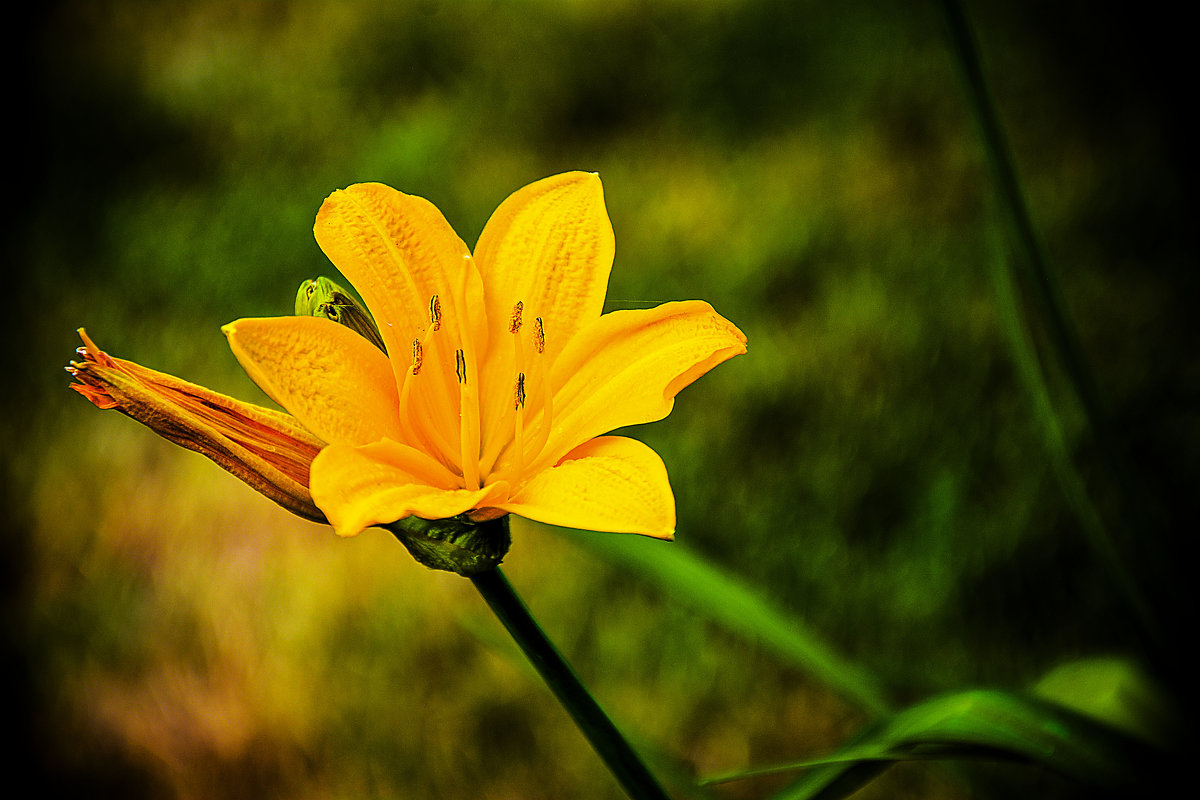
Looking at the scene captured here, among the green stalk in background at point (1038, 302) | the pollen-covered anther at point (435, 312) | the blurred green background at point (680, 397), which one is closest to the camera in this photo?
the pollen-covered anther at point (435, 312)

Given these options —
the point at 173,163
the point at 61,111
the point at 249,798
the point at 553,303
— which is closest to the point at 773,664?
the point at 249,798

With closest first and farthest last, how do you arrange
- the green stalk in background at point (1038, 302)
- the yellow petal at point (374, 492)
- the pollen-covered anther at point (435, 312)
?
the yellow petal at point (374, 492) < the pollen-covered anther at point (435, 312) < the green stalk in background at point (1038, 302)

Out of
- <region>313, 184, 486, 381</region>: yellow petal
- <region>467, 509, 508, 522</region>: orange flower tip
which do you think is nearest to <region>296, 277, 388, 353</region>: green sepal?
<region>313, 184, 486, 381</region>: yellow petal

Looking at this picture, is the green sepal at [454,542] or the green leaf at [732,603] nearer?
the green sepal at [454,542]

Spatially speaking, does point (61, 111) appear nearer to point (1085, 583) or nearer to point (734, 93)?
point (734, 93)

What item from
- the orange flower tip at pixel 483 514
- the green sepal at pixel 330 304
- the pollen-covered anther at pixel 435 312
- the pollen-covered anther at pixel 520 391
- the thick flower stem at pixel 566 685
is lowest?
the thick flower stem at pixel 566 685

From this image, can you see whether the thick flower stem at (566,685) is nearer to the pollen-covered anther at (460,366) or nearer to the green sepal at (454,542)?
the green sepal at (454,542)

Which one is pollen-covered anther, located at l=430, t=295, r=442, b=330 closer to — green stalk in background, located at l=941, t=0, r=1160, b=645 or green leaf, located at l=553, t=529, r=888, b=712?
green leaf, located at l=553, t=529, r=888, b=712

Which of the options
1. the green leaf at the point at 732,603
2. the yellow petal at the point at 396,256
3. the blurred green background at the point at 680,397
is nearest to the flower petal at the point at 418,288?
the yellow petal at the point at 396,256
